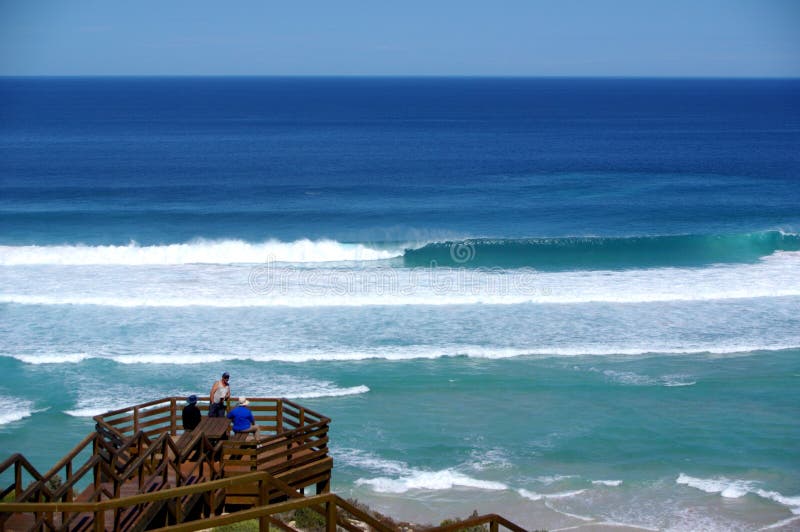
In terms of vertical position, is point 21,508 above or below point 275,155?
below

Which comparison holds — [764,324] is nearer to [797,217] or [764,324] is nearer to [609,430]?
[609,430]

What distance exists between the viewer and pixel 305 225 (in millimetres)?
40562

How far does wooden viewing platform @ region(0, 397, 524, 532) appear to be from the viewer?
6.83 meters

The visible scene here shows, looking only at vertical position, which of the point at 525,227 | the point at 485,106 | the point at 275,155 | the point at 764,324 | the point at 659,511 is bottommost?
the point at 659,511

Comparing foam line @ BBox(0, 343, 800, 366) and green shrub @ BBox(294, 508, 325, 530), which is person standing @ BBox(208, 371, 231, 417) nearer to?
green shrub @ BBox(294, 508, 325, 530)

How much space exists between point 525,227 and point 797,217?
46.0ft

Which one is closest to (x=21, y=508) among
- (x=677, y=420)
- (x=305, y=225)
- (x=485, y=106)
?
(x=677, y=420)

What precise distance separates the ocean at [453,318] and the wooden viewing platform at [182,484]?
2928 millimetres

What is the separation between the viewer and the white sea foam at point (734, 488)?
14.4 meters

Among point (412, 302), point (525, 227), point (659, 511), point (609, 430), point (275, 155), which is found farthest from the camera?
point (275, 155)

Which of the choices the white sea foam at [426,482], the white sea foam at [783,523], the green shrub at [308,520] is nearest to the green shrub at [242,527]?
the green shrub at [308,520]

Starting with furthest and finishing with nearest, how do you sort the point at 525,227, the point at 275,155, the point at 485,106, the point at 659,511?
1. the point at 485,106
2. the point at 275,155
3. the point at 525,227
4. the point at 659,511

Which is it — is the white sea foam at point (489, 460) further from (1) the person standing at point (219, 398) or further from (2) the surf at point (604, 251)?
(2) the surf at point (604, 251)

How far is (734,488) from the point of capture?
48.6 feet
